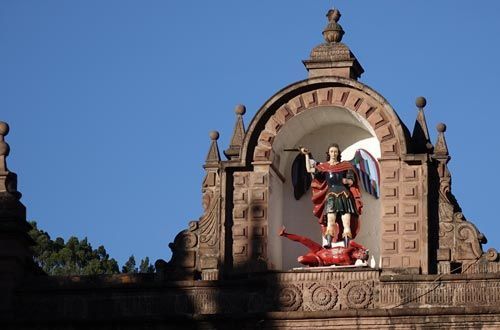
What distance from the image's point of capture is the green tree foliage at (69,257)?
61.5m

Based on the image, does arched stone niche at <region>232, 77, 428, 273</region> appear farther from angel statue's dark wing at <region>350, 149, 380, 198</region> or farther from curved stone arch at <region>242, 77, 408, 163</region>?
angel statue's dark wing at <region>350, 149, 380, 198</region>

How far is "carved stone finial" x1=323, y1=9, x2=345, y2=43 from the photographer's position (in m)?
45.8

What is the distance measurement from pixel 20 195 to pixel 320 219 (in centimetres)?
601

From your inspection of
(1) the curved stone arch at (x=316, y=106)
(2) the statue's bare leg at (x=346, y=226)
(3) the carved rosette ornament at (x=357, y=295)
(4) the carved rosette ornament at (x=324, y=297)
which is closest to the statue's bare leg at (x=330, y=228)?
(2) the statue's bare leg at (x=346, y=226)

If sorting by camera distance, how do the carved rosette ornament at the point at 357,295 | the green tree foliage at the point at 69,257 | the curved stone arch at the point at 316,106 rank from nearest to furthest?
the carved rosette ornament at the point at 357,295 → the curved stone arch at the point at 316,106 → the green tree foliage at the point at 69,257

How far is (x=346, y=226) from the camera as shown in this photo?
1757 inches

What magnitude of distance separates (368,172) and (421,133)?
5.01 feet

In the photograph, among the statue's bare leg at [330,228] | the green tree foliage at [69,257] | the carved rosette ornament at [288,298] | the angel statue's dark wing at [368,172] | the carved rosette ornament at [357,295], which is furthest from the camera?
the green tree foliage at [69,257]

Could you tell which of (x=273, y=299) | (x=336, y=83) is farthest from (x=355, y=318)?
(x=336, y=83)

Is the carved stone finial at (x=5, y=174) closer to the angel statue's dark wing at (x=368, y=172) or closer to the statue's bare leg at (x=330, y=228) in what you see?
the statue's bare leg at (x=330, y=228)

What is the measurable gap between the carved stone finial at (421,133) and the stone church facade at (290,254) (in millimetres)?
20

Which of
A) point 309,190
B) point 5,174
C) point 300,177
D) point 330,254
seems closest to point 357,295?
point 330,254

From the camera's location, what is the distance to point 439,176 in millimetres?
44312

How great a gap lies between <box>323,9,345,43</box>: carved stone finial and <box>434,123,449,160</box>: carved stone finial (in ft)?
9.77
